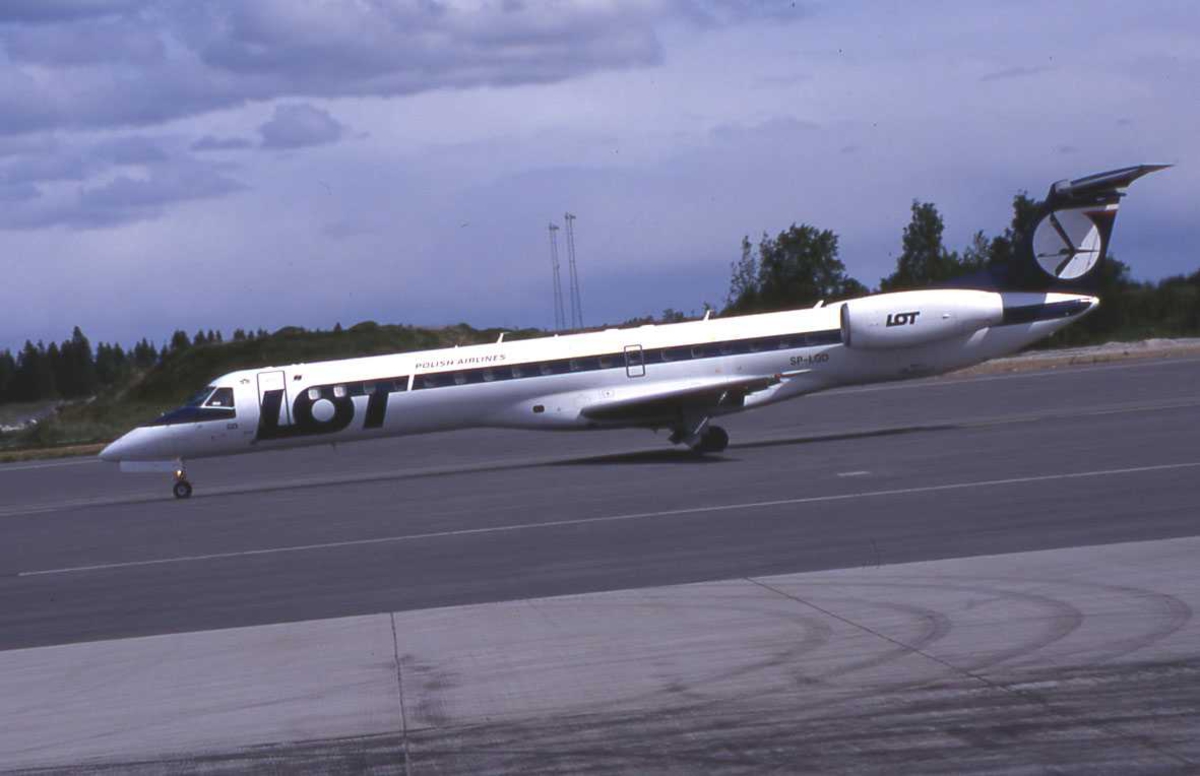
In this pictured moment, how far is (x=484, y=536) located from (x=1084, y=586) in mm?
8396

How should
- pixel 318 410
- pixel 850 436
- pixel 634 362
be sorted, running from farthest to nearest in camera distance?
pixel 850 436
pixel 634 362
pixel 318 410

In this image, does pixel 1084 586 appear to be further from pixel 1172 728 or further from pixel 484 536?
pixel 484 536

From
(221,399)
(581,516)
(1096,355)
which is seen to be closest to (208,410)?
(221,399)

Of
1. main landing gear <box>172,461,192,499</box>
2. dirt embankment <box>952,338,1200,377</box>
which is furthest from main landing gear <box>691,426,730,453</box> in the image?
dirt embankment <box>952,338,1200,377</box>

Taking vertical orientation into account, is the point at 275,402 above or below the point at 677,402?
above

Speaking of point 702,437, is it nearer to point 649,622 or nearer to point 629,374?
point 629,374

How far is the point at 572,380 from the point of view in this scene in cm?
2778

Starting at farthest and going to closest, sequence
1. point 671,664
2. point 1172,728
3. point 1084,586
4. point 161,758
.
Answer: point 1084,586 < point 671,664 < point 161,758 < point 1172,728

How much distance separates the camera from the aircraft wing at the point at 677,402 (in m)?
26.8

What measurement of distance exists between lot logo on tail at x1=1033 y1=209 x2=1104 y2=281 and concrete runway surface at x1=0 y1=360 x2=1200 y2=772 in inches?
202

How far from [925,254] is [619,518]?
47.5 metres

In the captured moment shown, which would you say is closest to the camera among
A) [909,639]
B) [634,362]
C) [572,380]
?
[909,639]

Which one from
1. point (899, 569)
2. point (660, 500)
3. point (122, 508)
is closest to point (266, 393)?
point (122, 508)

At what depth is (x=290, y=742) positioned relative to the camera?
27.8 ft
